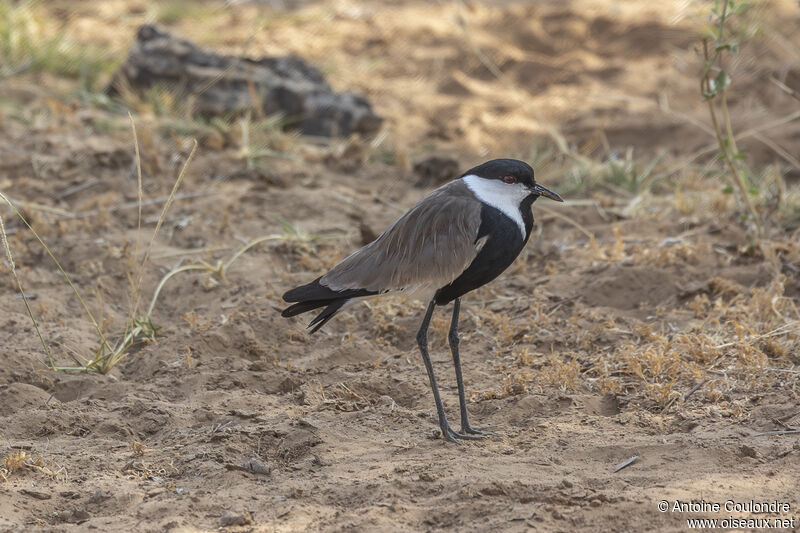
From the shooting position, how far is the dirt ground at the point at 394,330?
3.21 meters

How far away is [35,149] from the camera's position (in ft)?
21.6

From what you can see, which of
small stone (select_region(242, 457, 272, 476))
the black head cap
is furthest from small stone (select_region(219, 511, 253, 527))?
the black head cap

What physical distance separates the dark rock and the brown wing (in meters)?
3.45

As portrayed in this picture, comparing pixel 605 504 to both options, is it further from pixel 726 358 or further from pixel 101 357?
pixel 101 357

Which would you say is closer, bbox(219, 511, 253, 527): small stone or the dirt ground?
bbox(219, 511, 253, 527): small stone

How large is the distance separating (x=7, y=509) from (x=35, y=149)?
4057 mm

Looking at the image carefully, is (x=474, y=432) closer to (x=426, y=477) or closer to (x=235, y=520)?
(x=426, y=477)

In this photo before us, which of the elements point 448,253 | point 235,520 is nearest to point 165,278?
point 448,253

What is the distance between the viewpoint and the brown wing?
377 cm

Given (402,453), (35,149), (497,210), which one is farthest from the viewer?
(35,149)

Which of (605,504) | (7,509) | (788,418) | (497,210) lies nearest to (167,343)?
(7,509)

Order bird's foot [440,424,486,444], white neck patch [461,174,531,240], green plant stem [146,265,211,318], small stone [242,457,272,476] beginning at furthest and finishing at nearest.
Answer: green plant stem [146,265,211,318]
white neck patch [461,174,531,240]
bird's foot [440,424,486,444]
small stone [242,457,272,476]

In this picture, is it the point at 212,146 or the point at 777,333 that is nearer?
the point at 777,333

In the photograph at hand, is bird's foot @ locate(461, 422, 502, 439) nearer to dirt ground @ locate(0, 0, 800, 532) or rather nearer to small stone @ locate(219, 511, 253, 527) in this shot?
dirt ground @ locate(0, 0, 800, 532)
